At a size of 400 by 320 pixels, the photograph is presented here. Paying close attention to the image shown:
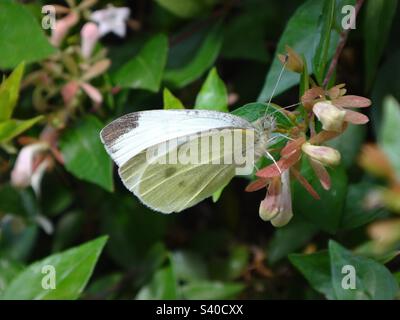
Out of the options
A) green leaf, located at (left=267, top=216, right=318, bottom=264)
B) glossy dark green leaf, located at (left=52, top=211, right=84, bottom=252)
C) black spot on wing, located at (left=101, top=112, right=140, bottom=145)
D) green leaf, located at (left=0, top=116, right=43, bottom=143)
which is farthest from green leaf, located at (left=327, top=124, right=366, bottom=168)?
glossy dark green leaf, located at (left=52, top=211, right=84, bottom=252)

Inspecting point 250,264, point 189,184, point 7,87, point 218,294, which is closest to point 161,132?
point 189,184

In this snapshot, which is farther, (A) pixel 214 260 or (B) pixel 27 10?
(A) pixel 214 260

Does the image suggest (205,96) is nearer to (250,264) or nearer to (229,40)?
(229,40)

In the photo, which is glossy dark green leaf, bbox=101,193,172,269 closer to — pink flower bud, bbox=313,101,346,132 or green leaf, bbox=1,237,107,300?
green leaf, bbox=1,237,107,300

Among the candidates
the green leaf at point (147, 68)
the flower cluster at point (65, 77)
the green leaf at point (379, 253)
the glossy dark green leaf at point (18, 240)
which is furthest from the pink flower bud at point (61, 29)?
the green leaf at point (379, 253)

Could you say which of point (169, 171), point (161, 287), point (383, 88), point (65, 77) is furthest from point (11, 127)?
point (383, 88)
